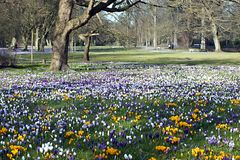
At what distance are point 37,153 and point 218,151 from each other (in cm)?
237

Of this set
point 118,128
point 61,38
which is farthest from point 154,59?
point 118,128

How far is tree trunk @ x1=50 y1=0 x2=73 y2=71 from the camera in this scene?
2402cm

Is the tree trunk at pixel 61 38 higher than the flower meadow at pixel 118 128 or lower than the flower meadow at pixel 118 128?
higher

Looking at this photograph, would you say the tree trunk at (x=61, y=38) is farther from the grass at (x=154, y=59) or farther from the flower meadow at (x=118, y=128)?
the flower meadow at (x=118, y=128)

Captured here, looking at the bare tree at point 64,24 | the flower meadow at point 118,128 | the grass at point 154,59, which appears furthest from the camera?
the grass at point 154,59

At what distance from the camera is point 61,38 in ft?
79.2

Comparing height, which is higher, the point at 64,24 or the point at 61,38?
the point at 64,24

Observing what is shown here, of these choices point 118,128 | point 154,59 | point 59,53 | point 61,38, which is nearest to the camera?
point 118,128

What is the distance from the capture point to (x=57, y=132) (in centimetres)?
587

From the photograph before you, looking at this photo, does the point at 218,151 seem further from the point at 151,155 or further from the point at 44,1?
the point at 44,1

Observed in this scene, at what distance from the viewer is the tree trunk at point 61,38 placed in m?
24.0

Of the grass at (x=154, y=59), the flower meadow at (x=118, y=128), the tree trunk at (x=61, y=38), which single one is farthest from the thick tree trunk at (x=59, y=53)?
the flower meadow at (x=118, y=128)

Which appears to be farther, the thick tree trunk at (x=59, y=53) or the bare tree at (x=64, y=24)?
the thick tree trunk at (x=59, y=53)

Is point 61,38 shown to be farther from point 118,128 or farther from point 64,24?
point 118,128
